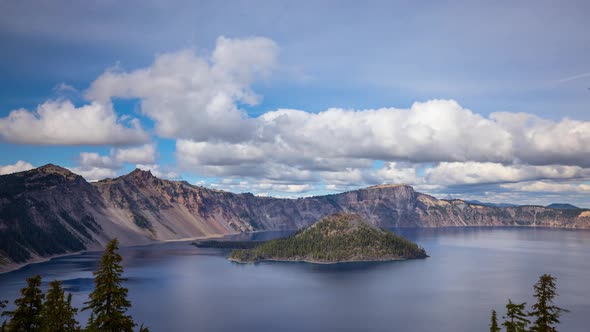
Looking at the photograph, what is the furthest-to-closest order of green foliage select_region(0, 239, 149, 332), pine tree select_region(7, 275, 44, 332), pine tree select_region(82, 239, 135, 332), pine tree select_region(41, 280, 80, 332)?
1. pine tree select_region(7, 275, 44, 332)
2. pine tree select_region(41, 280, 80, 332)
3. green foliage select_region(0, 239, 149, 332)
4. pine tree select_region(82, 239, 135, 332)

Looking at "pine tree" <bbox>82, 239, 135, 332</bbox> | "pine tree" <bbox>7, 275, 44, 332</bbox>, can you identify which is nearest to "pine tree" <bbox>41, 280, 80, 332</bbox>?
"pine tree" <bbox>7, 275, 44, 332</bbox>

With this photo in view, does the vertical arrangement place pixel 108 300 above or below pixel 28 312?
above

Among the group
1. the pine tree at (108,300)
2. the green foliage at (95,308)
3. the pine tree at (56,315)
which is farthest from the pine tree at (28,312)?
the pine tree at (108,300)

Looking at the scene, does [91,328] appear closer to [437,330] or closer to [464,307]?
[437,330]

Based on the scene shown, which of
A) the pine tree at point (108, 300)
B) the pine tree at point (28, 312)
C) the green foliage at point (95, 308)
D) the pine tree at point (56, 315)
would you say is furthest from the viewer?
the pine tree at point (28, 312)

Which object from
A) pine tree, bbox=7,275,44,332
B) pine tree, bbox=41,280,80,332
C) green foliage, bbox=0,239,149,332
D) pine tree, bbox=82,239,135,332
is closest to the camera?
pine tree, bbox=82,239,135,332

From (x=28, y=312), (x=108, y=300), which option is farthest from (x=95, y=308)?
(x=28, y=312)

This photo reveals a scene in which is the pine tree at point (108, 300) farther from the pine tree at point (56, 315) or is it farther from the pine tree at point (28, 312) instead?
the pine tree at point (28, 312)

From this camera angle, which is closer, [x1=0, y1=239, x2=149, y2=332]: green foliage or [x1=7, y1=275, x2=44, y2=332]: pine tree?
[x1=0, y1=239, x2=149, y2=332]: green foliage

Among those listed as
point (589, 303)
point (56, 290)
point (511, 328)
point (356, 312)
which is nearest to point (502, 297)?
point (589, 303)

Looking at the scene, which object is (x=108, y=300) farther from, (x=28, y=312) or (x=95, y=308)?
(x=28, y=312)

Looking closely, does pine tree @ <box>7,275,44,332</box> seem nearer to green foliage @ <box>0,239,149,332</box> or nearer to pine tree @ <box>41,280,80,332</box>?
green foliage @ <box>0,239,149,332</box>

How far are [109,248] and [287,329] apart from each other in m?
105

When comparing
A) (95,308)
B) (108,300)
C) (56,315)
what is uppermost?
(108,300)
